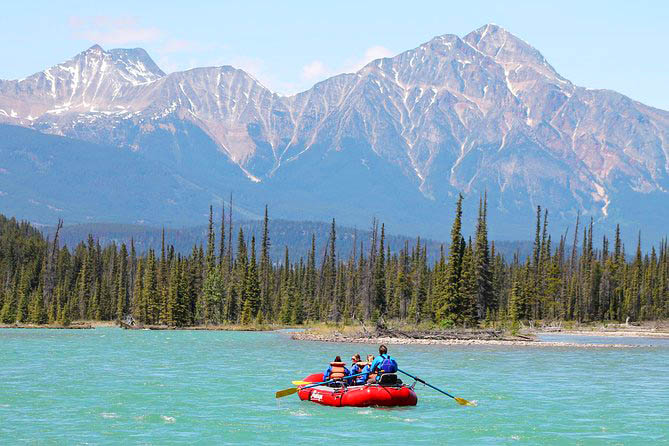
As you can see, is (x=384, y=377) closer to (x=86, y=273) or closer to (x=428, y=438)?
(x=428, y=438)

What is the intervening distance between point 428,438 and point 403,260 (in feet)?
404

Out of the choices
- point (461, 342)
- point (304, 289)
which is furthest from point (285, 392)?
point (304, 289)

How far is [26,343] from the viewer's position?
94.8 meters

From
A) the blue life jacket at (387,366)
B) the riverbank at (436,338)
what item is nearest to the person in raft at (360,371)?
the blue life jacket at (387,366)

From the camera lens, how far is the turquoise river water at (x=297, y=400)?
43.7 meters

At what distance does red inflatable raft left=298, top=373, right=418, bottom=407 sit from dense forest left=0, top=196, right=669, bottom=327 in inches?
2655

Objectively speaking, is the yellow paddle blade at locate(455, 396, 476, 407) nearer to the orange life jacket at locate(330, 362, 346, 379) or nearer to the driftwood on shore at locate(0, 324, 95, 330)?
the orange life jacket at locate(330, 362, 346, 379)

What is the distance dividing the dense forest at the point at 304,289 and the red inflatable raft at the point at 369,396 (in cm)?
6744

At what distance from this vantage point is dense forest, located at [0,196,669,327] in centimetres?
13750

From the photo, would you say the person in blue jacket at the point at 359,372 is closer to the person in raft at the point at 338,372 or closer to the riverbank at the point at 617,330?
the person in raft at the point at 338,372

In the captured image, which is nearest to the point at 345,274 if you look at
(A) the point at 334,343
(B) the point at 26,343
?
(A) the point at 334,343

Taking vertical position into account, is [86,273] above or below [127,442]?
above

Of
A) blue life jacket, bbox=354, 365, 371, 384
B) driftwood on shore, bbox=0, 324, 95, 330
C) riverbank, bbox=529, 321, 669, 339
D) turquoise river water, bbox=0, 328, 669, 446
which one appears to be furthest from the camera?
driftwood on shore, bbox=0, 324, 95, 330

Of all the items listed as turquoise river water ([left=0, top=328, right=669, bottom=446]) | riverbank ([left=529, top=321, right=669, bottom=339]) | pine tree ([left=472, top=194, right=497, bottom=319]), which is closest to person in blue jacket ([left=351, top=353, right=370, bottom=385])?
turquoise river water ([left=0, top=328, right=669, bottom=446])
